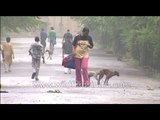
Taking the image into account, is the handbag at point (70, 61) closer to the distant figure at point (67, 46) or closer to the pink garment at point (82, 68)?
the pink garment at point (82, 68)

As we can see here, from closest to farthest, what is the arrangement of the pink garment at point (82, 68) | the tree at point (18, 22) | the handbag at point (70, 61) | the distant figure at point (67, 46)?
the pink garment at point (82, 68), the handbag at point (70, 61), the distant figure at point (67, 46), the tree at point (18, 22)

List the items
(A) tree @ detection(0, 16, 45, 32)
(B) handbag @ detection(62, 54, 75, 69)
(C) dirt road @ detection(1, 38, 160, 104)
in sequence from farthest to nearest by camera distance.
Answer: (A) tree @ detection(0, 16, 45, 32)
(B) handbag @ detection(62, 54, 75, 69)
(C) dirt road @ detection(1, 38, 160, 104)

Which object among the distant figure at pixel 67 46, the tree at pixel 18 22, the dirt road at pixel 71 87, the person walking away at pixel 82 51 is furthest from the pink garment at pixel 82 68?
the tree at pixel 18 22

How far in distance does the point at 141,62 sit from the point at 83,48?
701 centimetres

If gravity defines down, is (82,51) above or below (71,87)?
above

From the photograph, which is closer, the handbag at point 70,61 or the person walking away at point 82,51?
the person walking away at point 82,51

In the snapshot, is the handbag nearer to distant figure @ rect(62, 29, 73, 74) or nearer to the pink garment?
the pink garment

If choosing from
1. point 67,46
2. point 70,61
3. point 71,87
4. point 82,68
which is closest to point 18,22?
point 67,46

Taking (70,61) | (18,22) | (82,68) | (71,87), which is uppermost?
(18,22)

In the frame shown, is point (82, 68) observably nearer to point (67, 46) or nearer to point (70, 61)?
point (70, 61)

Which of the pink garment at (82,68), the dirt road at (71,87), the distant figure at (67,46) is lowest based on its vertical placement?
the dirt road at (71,87)

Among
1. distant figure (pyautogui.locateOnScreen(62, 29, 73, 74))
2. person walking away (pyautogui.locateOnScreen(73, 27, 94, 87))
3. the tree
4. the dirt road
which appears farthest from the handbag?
the tree
